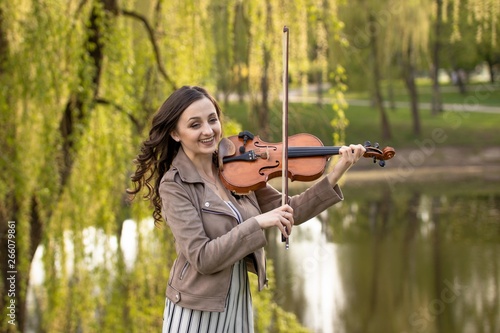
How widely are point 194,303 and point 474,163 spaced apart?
55.1 ft

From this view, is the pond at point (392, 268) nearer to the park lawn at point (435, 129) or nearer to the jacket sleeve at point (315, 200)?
the jacket sleeve at point (315, 200)

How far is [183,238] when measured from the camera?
2.05 m

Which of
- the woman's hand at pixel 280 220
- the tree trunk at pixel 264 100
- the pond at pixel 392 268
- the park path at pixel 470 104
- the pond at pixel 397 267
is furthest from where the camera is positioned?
the park path at pixel 470 104

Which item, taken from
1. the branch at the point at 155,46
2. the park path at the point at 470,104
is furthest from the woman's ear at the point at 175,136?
the park path at the point at 470,104

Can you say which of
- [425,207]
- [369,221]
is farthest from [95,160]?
[425,207]

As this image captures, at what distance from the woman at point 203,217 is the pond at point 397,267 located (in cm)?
615

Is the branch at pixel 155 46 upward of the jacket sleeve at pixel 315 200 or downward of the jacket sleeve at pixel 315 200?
upward

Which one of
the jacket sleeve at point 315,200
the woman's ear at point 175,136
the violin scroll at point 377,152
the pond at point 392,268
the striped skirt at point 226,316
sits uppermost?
the woman's ear at point 175,136

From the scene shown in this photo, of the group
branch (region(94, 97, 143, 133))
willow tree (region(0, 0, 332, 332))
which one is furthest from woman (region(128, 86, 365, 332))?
branch (region(94, 97, 143, 133))

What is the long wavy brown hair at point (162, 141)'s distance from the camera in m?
2.17

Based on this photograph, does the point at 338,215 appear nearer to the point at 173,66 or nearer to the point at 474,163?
the point at 474,163

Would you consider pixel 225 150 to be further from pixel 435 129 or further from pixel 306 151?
pixel 435 129

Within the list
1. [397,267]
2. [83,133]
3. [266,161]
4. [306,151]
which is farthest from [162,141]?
[397,267]

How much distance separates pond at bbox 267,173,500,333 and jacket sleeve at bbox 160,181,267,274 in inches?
249
